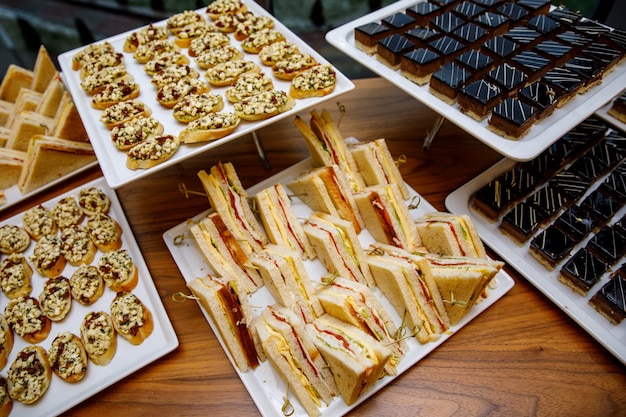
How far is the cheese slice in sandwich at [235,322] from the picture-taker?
2107 mm

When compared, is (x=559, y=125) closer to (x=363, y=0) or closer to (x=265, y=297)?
(x=265, y=297)

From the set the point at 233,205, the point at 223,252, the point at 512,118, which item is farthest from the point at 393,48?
the point at 223,252

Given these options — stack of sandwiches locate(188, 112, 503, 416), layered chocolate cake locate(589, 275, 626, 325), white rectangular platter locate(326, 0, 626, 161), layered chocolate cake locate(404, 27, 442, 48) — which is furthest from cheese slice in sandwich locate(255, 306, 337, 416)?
layered chocolate cake locate(404, 27, 442, 48)

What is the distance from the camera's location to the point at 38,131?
3.06 metres

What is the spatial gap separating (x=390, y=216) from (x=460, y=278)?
525 mm

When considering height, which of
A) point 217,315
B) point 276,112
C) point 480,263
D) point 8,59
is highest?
point 276,112

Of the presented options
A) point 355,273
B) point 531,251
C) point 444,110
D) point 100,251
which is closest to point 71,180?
point 100,251

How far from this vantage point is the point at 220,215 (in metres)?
2.46

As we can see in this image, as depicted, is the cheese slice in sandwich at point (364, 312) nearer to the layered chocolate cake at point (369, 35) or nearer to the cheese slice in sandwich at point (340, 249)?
the cheese slice in sandwich at point (340, 249)

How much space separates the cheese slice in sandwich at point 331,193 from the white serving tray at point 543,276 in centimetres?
60

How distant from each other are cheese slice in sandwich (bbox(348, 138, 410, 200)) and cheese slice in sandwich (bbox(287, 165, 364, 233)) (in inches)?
6.7

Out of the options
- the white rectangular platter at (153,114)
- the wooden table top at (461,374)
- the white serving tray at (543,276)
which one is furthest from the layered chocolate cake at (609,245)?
the white rectangular platter at (153,114)

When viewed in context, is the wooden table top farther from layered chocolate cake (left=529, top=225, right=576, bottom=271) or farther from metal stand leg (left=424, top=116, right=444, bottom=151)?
metal stand leg (left=424, top=116, right=444, bottom=151)

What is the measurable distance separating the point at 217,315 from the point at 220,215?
1.94ft
